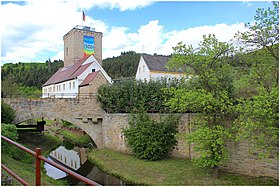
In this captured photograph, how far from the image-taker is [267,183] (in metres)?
9.10

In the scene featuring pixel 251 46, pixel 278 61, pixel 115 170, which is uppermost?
pixel 251 46

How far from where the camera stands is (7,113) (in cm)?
1388

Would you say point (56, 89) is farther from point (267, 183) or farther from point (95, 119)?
point (267, 183)

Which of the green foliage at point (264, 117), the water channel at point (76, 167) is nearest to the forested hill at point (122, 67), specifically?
the water channel at point (76, 167)

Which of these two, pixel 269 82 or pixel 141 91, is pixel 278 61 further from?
pixel 141 91

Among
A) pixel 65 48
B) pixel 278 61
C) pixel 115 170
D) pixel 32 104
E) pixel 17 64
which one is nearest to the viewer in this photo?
pixel 278 61

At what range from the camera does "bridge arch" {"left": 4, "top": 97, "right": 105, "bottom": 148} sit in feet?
48.8

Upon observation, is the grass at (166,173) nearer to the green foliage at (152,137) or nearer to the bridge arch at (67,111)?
the green foliage at (152,137)

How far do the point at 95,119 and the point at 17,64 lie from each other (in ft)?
246

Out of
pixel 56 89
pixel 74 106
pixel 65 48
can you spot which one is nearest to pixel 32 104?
pixel 74 106

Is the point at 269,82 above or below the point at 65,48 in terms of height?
below

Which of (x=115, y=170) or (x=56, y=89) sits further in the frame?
(x=56, y=89)

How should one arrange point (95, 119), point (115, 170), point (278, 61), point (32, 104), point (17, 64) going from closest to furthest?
point (278, 61) → point (115, 170) → point (32, 104) → point (95, 119) → point (17, 64)

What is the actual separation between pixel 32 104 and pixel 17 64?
74.5 m
